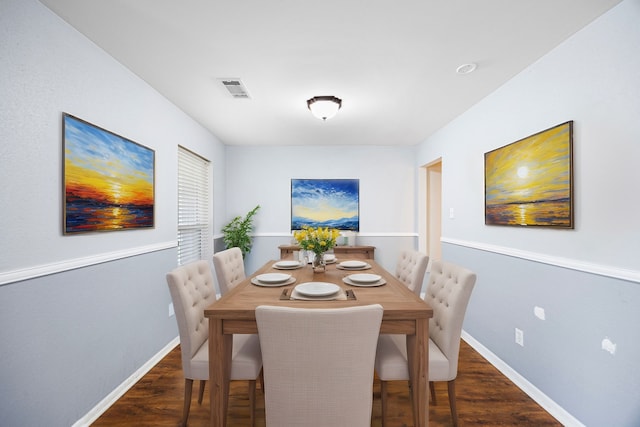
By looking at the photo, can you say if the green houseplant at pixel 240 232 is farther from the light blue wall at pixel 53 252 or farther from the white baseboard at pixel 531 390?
the white baseboard at pixel 531 390

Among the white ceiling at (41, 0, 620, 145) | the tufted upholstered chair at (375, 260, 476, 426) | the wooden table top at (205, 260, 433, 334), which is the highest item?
the white ceiling at (41, 0, 620, 145)

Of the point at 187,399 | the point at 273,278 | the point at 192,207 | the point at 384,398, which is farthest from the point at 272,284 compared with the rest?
the point at 192,207

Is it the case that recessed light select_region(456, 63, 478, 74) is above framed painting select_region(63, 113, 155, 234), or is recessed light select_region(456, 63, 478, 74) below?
above

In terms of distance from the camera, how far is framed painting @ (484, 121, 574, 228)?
195 cm

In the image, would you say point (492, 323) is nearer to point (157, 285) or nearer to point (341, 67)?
point (341, 67)

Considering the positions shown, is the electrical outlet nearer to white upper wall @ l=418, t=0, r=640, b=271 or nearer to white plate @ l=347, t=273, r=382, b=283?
white upper wall @ l=418, t=0, r=640, b=271

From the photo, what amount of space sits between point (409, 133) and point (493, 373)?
3.01 m

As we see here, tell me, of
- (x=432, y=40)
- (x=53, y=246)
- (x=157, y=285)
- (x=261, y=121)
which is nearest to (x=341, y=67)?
(x=432, y=40)

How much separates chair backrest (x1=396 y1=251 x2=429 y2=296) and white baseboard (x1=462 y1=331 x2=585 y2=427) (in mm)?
1016

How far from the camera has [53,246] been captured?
1.72 meters

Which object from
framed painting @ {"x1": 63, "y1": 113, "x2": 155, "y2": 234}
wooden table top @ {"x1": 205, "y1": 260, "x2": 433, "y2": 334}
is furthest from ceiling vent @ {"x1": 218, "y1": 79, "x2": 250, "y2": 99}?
wooden table top @ {"x1": 205, "y1": 260, "x2": 433, "y2": 334}

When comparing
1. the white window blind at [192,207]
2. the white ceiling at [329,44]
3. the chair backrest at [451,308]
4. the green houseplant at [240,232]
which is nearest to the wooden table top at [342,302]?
the chair backrest at [451,308]

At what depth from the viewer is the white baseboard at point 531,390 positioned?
191cm

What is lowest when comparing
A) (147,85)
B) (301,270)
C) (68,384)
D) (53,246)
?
(68,384)
